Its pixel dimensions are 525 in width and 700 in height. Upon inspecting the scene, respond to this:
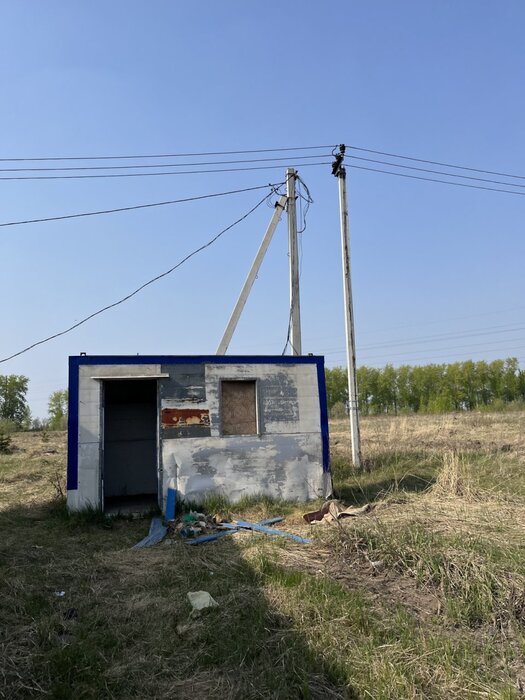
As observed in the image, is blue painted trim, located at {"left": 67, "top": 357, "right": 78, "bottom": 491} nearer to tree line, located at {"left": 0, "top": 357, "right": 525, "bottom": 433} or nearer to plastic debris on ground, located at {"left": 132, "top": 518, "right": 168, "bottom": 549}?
plastic debris on ground, located at {"left": 132, "top": 518, "right": 168, "bottom": 549}

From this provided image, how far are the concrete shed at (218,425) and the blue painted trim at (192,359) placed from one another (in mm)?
19

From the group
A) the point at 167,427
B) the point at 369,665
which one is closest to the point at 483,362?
the point at 167,427

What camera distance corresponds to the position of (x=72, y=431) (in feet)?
31.2

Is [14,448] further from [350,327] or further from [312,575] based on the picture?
[312,575]

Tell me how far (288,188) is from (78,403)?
7.01 meters

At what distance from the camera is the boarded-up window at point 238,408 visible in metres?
10.3

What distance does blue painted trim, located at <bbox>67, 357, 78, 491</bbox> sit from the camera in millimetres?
9375

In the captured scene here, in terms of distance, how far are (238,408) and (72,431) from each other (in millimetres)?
3082

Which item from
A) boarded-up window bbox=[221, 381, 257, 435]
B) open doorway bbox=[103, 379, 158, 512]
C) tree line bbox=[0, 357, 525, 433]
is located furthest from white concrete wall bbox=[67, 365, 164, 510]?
tree line bbox=[0, 357, 525, 433]

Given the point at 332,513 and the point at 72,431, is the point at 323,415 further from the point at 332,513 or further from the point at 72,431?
the point at 72,431

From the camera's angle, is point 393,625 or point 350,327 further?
point 350,327

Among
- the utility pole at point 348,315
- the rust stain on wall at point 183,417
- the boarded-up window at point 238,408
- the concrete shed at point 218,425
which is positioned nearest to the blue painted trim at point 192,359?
the concrete shed at point 218,425

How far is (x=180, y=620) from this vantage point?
15.0 feet

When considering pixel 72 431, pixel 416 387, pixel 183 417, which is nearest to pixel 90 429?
pixel 72 431
